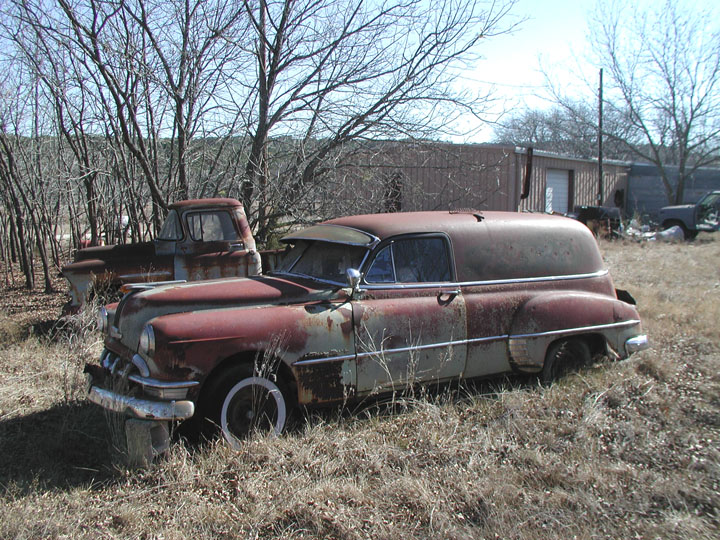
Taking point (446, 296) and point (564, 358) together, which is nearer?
point (446, 296)

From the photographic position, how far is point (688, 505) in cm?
295

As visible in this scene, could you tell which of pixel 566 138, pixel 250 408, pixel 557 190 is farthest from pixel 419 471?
pixel 566 138

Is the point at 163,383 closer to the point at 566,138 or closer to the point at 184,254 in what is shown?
the point at 184,254

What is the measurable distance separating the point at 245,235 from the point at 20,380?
325 cm

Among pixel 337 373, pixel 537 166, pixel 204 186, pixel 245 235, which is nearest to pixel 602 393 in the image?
pixel 337 373

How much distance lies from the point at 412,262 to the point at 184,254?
3951mm

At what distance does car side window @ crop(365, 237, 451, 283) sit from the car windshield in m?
0.16

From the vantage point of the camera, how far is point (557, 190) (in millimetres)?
22266

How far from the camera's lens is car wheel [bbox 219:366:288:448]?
12.0 feet

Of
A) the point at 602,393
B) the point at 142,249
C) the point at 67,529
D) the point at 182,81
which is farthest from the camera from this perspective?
the point at 182,81

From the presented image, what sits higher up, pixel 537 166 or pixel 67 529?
pixel 537 166

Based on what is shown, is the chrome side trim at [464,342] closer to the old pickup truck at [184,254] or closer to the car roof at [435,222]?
the car roof at [435,222]

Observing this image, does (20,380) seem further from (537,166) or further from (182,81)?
(537,166)

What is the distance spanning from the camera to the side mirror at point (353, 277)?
3896mm
